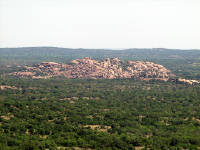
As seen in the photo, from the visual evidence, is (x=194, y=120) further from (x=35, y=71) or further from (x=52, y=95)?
(x=35, y=71)

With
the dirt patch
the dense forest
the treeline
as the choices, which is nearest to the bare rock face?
the dense forest

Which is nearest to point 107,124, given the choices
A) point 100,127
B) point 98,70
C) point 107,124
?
point 107,124

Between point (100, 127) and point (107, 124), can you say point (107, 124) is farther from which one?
point (100, 127)

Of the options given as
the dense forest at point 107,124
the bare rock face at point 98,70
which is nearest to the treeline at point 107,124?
the dense forest at point 107,124

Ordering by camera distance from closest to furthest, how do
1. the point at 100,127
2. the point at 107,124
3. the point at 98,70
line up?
1. the point at 100,127
2. the point at 107,124
3. the point at 98,70

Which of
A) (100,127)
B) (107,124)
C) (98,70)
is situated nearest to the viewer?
(100,127)

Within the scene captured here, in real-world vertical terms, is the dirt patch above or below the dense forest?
below

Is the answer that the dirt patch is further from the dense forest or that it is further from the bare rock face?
the bare rock face

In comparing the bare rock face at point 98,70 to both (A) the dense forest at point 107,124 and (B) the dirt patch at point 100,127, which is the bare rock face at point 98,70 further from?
(B) the dirt patch at point 100,127

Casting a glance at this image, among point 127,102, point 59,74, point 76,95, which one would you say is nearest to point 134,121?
point 127,102
